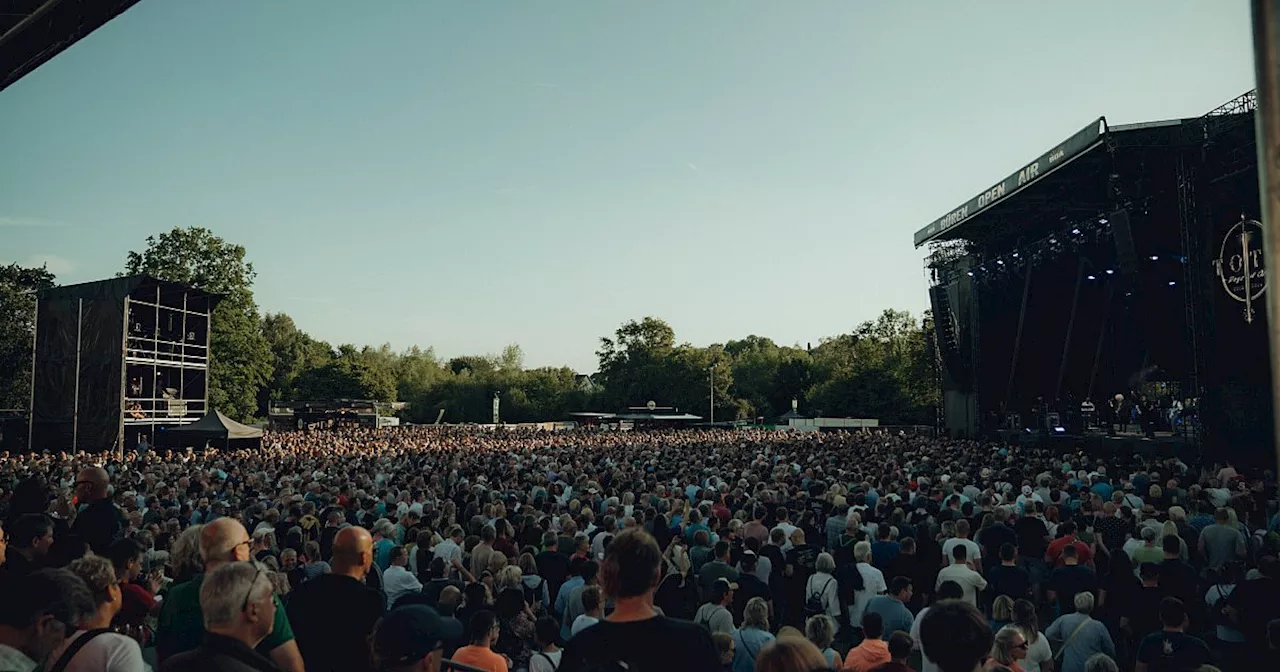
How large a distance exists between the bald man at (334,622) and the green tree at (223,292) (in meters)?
43.7

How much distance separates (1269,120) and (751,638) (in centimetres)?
434

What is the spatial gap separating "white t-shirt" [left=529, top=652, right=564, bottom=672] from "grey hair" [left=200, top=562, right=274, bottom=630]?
2.30 m

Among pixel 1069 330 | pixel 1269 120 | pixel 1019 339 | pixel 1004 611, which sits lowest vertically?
pixel 1004 611

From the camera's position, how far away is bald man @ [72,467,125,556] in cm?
534

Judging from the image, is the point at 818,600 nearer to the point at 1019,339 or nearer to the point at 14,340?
the point at 1019,339

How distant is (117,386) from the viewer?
30.5m

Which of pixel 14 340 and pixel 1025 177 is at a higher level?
pixel 1025 177

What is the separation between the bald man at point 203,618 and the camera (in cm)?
291

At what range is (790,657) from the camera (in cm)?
266

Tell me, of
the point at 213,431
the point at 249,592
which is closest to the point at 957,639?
the point at 249,592

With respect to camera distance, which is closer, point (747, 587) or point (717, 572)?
point (747, 587)

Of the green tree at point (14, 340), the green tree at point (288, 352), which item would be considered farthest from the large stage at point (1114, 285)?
the green tree at point (288, 352)

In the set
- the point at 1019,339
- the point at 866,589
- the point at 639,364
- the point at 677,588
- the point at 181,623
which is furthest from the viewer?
the point at 639,364

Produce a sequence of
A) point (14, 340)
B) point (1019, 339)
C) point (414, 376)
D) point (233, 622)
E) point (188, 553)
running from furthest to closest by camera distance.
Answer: point (414, 376)
point (14, 340)
point (1019, 339)
point (188, 553)
point (233, 622)
